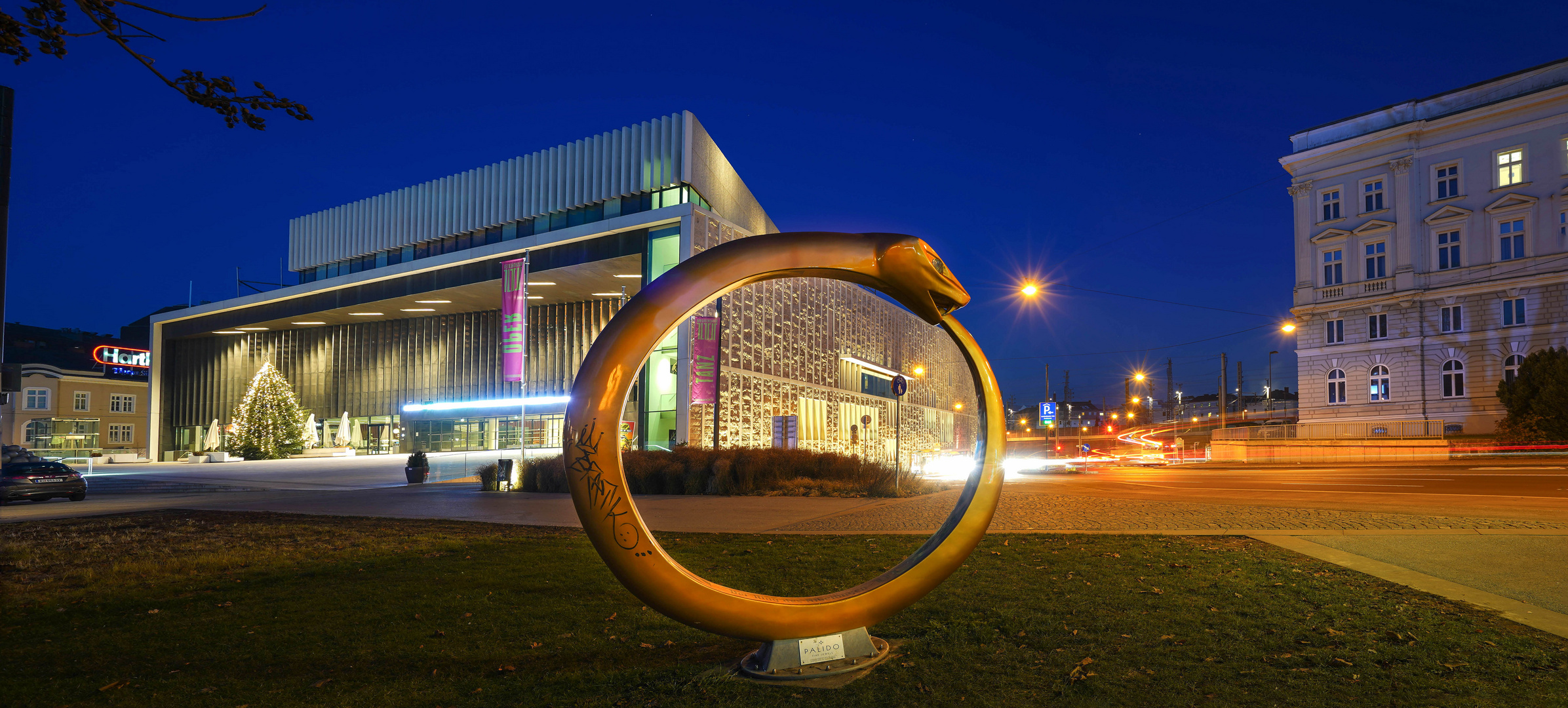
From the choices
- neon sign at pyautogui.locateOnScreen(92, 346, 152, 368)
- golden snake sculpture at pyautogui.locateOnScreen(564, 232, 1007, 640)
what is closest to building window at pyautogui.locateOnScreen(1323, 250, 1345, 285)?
golden snake sculpture at pyautogui.locateOnScreen(564, 232, 1007, 640)

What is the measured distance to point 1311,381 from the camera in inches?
1751

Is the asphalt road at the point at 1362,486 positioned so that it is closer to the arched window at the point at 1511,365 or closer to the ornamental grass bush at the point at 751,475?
the ornamental grass bush at the point at 751,475

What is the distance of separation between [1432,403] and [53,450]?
3502 inches

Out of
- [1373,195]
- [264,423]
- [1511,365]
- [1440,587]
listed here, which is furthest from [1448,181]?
[264,423]

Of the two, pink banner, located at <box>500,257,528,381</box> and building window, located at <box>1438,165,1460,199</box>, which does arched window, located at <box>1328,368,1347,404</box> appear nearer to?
building window, located at <box>1438,165,1460,199</box>

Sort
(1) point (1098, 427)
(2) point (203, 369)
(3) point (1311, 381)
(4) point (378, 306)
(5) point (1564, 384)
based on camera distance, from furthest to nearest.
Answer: (1) point (1098, 427)
(2) point (203, 369)
(4) point (378, 306)
(3) point (1311, 381)
(5) point (1564, 384)

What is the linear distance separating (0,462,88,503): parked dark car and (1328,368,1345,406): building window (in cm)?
5571

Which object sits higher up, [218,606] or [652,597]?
[652,597]

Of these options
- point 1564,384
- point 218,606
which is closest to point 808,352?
point 1564,384

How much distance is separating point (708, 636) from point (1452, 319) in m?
50.3

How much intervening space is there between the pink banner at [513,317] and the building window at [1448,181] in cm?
4785

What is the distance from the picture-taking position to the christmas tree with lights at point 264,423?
43750mm

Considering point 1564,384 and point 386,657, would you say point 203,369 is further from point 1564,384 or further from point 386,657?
point 1564,384

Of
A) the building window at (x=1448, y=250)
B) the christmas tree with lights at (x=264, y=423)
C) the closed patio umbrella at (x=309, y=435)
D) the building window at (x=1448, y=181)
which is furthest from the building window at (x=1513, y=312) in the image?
the closed patio umbrella at (x=309, y=435)
